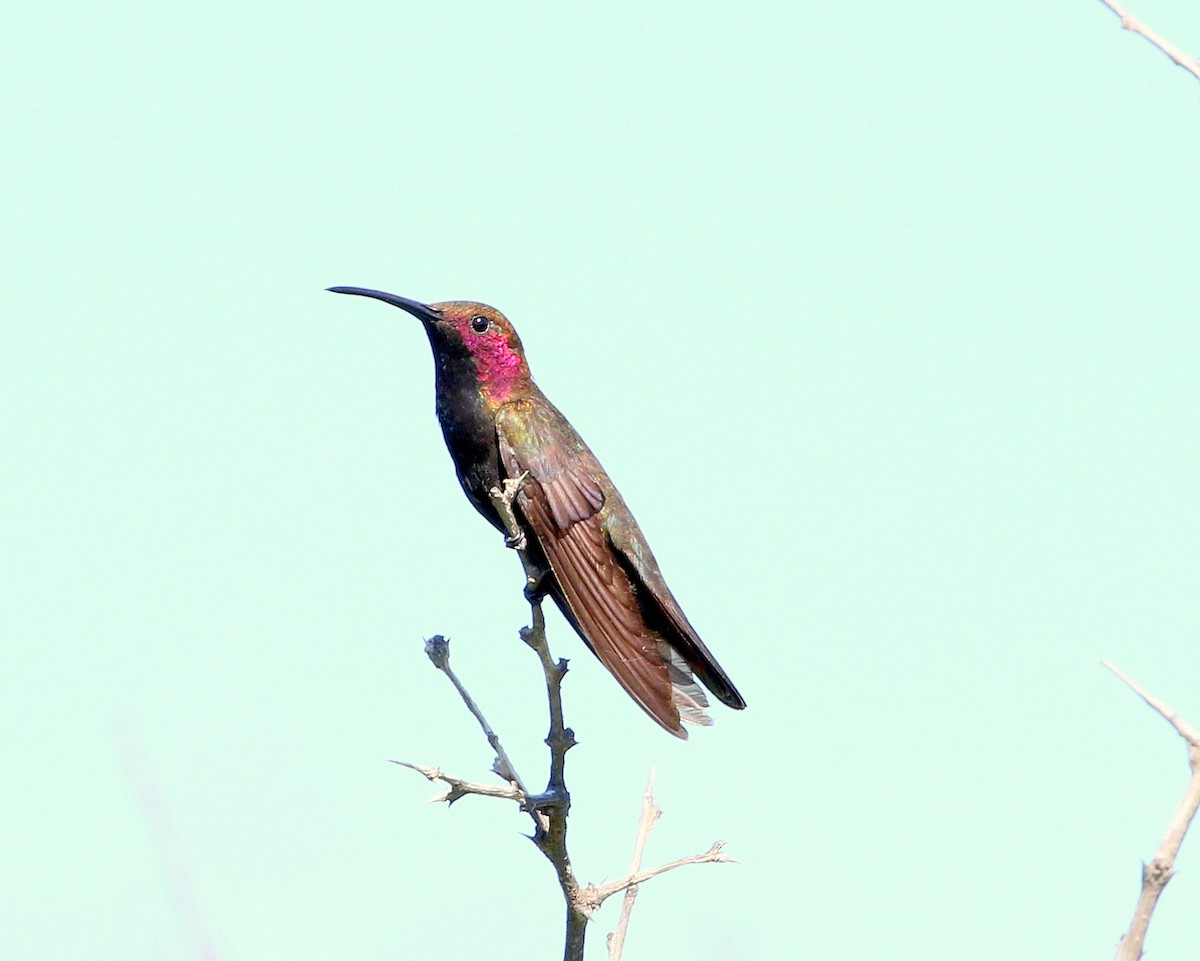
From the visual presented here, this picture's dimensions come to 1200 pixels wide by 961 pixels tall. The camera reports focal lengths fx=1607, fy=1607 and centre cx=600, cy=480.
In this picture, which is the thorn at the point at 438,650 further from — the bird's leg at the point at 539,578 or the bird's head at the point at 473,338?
the bird's head at the point at 473,338

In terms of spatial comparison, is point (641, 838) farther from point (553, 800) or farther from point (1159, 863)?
point (1159, 863)

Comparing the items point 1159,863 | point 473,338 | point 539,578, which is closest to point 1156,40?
point 1159,863

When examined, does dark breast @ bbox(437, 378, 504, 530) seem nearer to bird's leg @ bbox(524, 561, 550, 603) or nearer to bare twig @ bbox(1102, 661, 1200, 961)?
bird's leg @ bbox(524, 561, 550, 603)

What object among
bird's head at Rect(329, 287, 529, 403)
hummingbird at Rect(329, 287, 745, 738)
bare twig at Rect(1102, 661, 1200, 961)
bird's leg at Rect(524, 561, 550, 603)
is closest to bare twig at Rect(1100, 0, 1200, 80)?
bare twig at Rect(1102, 661, 1200, 961)

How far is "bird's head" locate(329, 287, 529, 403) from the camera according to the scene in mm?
6719

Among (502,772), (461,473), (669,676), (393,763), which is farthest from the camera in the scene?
(461,473)

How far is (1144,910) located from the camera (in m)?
2.27

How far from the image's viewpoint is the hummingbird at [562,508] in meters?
6.04

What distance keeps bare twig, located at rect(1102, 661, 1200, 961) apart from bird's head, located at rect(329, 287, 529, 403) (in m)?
4.48

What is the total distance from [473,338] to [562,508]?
2.87ft

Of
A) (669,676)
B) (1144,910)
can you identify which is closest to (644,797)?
(669,676)

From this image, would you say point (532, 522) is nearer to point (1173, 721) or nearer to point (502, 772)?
point (502, 772)

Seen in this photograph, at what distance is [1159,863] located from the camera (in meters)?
2.33

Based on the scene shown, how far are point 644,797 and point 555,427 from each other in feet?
8.68
